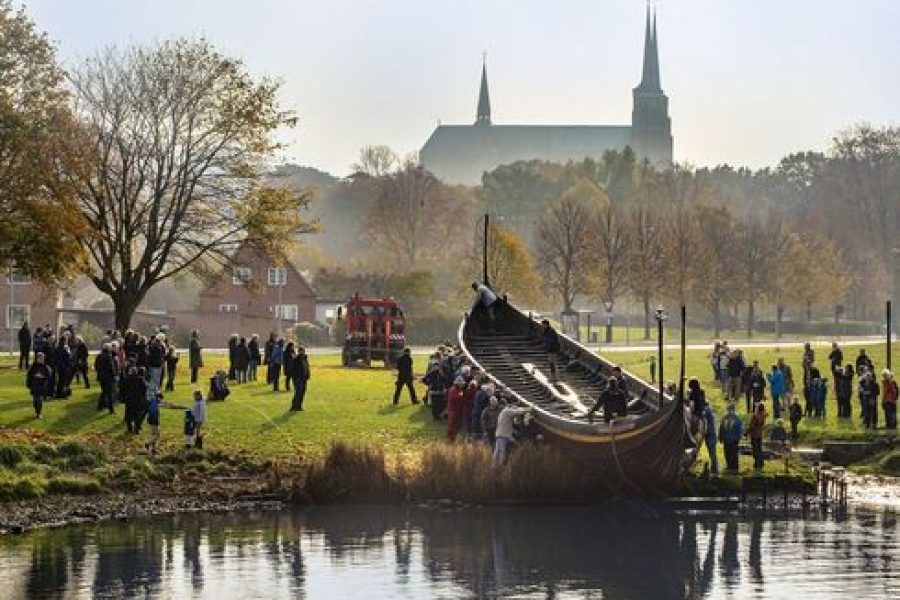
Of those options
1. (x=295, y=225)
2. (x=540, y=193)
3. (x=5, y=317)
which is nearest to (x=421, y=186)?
(x=540, y=193)

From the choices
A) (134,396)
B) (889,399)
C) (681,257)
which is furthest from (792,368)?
(681,257)

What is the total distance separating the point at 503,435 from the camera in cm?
4053

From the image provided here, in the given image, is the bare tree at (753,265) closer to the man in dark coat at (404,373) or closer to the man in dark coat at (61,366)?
the man in dark coat at (404,373)

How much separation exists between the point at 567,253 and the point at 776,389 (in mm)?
55730

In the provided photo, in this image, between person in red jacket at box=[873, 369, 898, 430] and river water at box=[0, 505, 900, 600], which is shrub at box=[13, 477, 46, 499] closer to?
river water at box=[0, 505, 900, 600]

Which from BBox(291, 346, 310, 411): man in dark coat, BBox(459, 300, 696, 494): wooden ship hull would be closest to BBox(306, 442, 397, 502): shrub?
BBox(459, 300, 696, 494): wooden ship hull

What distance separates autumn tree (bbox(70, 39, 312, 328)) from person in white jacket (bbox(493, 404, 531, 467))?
24.3m

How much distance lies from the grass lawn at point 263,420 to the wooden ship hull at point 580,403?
2.67 meters

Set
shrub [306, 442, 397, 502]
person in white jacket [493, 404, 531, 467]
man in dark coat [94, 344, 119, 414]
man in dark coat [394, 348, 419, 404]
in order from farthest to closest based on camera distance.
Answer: man in dark coat [394, 348, 419, 404], man in dark coat [94, 344, 119, 414], shrub [306, 442, 397, 502], person in white jacket [493, 404, 531, 467]

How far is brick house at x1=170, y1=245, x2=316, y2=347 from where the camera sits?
10062 centimetres

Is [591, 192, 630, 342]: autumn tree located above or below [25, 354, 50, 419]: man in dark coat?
above

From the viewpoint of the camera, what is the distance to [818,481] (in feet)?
137

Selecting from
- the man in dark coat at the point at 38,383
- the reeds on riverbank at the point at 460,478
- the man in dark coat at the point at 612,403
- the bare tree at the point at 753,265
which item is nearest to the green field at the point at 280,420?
the man in dark coat at the point at 38,383

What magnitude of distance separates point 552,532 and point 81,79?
3245 centimetres
